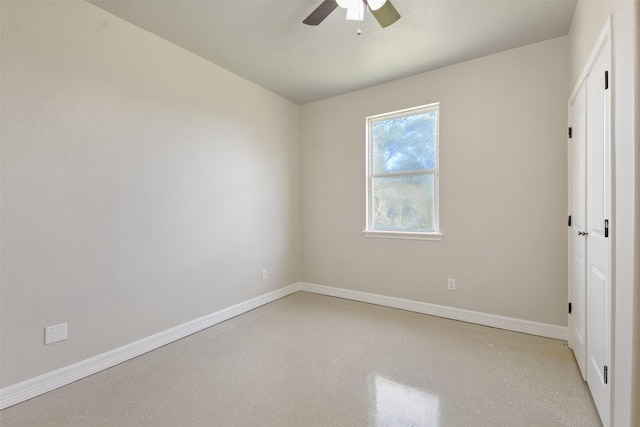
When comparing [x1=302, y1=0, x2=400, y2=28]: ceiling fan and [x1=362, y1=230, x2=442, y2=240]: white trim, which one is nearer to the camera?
[x1=302, y1=0, x2=400, y2=28]: ceiling fan

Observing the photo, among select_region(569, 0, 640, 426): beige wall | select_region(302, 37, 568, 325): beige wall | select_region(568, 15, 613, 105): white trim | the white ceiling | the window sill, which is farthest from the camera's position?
the window sill

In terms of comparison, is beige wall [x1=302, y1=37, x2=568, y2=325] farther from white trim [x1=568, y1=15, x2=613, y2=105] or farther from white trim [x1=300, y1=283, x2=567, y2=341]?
white trim [x1=568, y1=15, x2=613, y2=105]

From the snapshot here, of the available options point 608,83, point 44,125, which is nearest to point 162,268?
point 44,125

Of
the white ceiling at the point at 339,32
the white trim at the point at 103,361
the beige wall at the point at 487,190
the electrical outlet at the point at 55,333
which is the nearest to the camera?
the white trim at the point at 103,361

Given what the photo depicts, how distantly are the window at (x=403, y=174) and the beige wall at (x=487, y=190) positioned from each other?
0.33 ft

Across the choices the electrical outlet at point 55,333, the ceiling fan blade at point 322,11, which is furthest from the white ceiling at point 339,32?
the electrical outlet at point 55,333

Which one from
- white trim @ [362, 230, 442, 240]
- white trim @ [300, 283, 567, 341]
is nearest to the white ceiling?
white trim @ [362, 230, 442, 240]

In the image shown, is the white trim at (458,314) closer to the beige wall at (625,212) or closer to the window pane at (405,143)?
the beige wall at (625,212)

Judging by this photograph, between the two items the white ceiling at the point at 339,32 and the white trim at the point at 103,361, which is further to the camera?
the white ceiling at the point at 339,32

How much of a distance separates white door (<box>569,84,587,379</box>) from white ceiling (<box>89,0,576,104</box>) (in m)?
0.76

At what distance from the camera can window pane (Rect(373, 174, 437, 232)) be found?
10.6 feet

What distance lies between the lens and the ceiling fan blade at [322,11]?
5.83 ft

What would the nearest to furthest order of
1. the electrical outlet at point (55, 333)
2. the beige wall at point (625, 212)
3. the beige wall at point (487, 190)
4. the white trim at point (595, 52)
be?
1. the beige wall at point (625, 212)
2. the white trim at point (595, 52)
3. the electrical outlet at point (55, 333)
4. the beige wall at point (487, 190)

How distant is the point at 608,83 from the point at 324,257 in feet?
10.3
